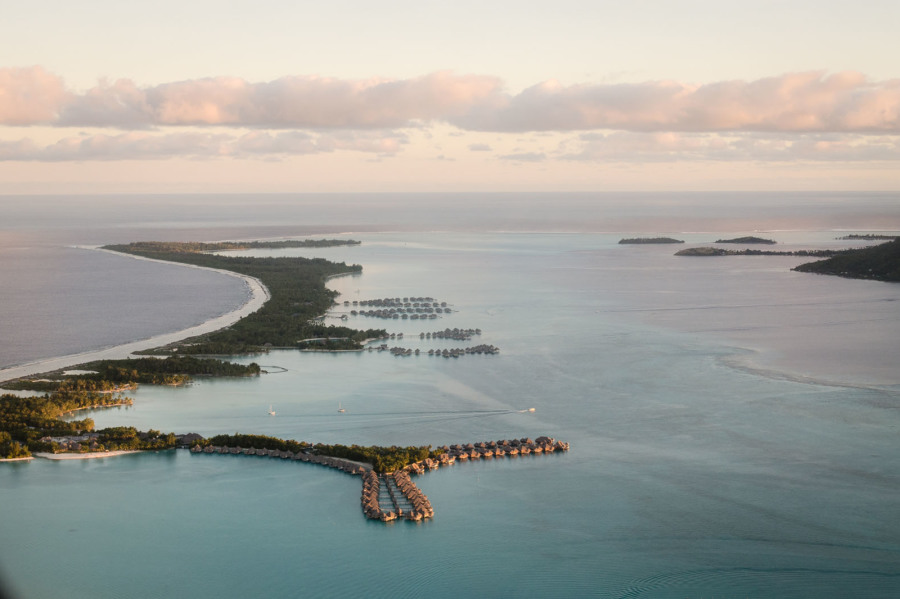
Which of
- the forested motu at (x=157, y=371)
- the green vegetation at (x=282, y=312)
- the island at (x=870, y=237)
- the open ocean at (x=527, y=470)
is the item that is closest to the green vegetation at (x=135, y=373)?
the forested motu at (x=157, y=371)

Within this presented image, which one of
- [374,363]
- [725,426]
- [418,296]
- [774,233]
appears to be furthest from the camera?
[774,233]

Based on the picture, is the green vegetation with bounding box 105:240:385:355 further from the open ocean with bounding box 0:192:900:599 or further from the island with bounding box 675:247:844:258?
the island with bounding box 675:247:844:258

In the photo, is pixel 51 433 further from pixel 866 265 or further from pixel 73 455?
pixel 866 265

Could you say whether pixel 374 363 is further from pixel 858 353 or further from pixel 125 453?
pixel 858 353

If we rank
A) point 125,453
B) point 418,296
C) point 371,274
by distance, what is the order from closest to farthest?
point 125,453 → point 418,296 → point 371,274

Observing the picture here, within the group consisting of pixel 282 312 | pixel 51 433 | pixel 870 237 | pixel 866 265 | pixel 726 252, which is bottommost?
pixel 51 433

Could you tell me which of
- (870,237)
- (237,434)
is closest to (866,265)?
(870,237)

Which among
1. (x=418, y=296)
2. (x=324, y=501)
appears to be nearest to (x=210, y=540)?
(x=324, y=501)
